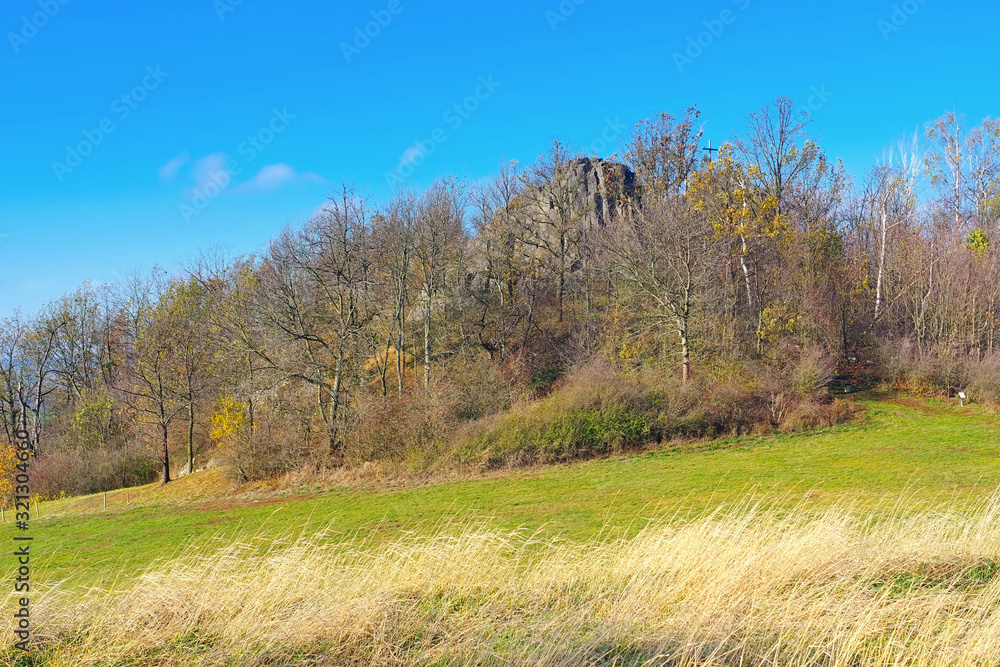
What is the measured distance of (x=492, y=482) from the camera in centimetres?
2202

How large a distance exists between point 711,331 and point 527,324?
12.8 m

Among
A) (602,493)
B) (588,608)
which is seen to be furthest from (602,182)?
(588,608)

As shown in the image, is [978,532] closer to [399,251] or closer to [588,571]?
[588,571]

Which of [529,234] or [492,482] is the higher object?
[529,234]

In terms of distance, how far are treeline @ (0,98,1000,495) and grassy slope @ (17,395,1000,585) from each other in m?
2.58

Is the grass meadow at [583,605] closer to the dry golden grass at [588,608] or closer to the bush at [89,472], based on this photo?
the dry golden grass at [588,608]

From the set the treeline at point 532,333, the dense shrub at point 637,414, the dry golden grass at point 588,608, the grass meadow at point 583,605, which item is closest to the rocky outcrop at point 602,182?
the treeline at point 532,333

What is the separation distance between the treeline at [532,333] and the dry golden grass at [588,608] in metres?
17.5

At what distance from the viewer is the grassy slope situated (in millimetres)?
14516

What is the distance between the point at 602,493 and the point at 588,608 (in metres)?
12.7

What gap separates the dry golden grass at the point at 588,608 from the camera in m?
4.98

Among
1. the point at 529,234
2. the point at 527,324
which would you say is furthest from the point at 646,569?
the point at 529,234

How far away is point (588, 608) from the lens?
19.2 feet

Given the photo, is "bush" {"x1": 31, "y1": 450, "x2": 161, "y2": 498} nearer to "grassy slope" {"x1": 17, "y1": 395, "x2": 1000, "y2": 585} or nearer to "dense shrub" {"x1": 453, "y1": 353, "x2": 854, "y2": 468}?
"grassy slope" {"x1": 17, "y1": 395, "x2": 1000, "y2": 585}
